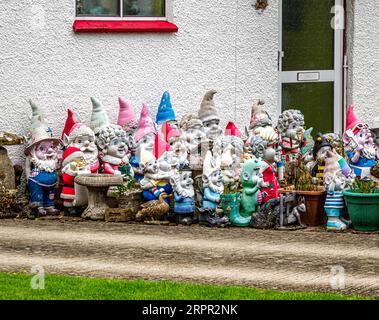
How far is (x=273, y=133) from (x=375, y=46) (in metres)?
2.42

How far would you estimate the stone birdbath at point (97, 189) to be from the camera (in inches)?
454

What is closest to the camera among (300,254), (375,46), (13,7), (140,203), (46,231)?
(300,254)

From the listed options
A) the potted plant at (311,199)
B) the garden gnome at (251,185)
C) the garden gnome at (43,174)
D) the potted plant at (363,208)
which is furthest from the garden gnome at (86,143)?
the potted plant at (363,208)

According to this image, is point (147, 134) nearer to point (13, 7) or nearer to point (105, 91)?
point (105, 91)

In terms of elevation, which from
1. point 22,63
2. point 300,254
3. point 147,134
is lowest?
point 300,254

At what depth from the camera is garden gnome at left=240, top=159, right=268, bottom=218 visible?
11109 millimetres

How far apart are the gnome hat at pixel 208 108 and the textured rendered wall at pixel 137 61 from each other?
2.48 feet

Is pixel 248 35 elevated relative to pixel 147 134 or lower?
elevated

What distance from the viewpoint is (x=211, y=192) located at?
11.1 metres

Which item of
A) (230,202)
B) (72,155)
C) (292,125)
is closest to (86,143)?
(72,155)

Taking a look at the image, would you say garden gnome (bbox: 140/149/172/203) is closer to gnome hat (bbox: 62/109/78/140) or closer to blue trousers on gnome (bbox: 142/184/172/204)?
blue trousers on gnome (bbox: 142/184/172/204)

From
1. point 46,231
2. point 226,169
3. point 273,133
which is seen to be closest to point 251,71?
point 273,133

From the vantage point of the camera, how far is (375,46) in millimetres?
13734

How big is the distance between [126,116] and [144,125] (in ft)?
1.38
